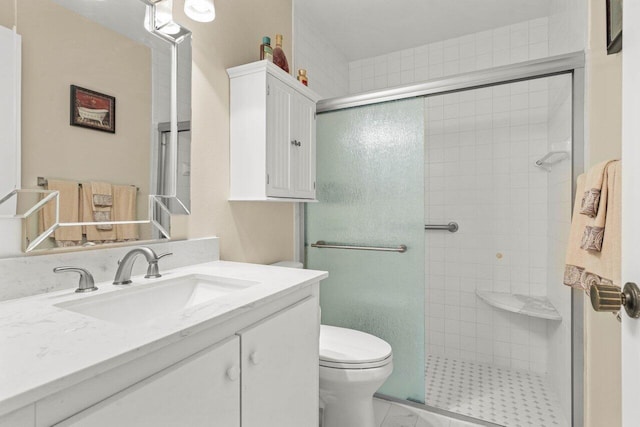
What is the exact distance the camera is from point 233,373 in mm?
768

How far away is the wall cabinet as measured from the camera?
0.52m

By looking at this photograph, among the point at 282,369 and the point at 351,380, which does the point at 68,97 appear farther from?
the point at 351,380

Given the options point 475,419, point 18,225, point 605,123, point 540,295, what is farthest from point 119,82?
point 540,295

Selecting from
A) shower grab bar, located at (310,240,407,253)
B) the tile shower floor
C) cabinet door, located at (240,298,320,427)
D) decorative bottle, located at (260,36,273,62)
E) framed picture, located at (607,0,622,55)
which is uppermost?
decorative bottle, located at (260,36,273,62)

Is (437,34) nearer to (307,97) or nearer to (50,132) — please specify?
(307,97)

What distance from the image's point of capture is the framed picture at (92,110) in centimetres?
100

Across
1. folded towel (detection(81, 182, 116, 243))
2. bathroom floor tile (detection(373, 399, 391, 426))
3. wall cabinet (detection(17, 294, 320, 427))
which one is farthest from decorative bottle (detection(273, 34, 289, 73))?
bathroom floor tile (detection(373, 399, 391, 426))

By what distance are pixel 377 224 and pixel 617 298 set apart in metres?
1.42

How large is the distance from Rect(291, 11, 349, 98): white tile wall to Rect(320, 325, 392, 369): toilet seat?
159 centimetres

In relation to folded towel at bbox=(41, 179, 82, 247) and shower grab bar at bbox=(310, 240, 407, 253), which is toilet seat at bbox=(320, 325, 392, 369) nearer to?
shower grab bar at bbox=(310, 240, 407, 253)

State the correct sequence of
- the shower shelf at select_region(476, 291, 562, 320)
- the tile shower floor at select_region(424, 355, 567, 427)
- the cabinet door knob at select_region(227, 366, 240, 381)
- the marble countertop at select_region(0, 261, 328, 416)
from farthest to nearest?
the shower shelf at select_region(476, 291, 562, 320) → the tile shower floor at select_region(424, 355, 567, 427) → the cabinet door knob at select_region(227, 366, 240, 381) → the marble countertop at select_region(0, 261, 328, 416)

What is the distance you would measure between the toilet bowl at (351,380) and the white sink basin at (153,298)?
1.91 ft

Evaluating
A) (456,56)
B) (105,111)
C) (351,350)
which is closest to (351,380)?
(351,350)

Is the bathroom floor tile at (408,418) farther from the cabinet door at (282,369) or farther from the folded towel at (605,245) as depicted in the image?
the folded towel at (605,245)
